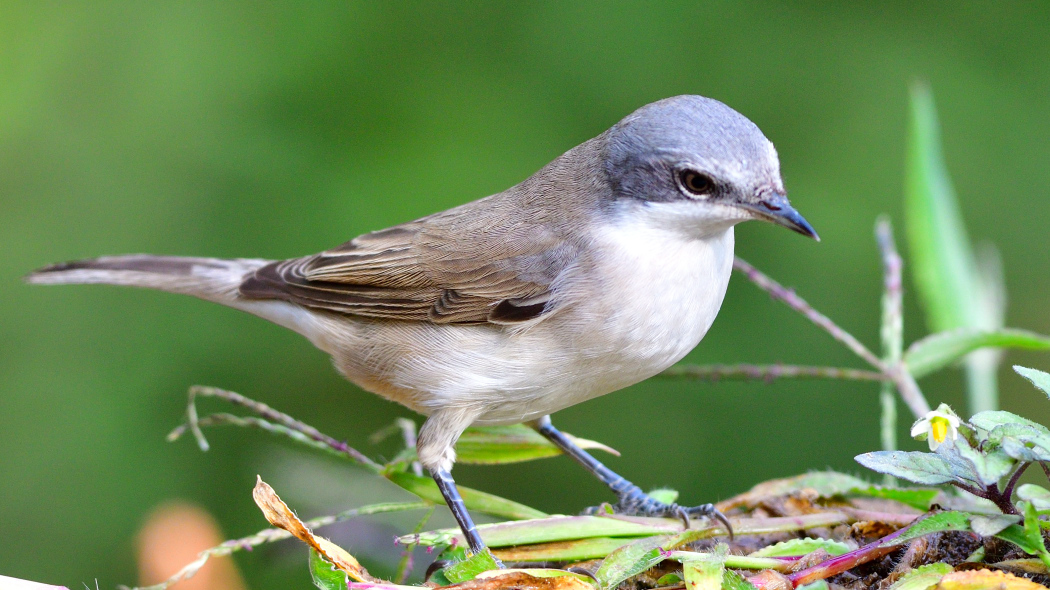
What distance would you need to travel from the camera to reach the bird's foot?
208cm

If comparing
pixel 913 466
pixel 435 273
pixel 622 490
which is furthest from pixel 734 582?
pixel 435 273

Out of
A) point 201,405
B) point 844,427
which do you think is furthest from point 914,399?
point 201,405

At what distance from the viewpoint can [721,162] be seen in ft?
7.73

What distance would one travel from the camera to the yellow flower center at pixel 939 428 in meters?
1.56

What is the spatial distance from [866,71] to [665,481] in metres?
2.40

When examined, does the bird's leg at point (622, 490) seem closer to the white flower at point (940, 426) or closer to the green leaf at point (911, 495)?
the green leaf at point (911, 495)

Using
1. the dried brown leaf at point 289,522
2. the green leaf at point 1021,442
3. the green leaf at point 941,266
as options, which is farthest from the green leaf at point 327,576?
the green leaf at point 941,266

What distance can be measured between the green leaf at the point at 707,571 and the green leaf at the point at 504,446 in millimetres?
680

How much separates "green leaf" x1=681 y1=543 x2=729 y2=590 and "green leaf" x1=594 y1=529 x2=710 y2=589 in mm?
84

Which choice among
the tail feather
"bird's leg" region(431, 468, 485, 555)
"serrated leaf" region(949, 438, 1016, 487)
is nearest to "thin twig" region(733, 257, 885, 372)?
"serrated leaf" region(949, 438, 1016, 487)

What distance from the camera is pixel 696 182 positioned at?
2.42 metres

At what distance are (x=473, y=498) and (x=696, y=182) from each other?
979mm

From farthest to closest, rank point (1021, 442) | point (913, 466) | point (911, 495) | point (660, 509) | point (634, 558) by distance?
1. point (660, 509)
2. point (911, 495)
3. point (634, 558)
4. point (913, 466)
5. point (1021, 442)

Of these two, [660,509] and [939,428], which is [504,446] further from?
[939,428]
